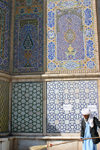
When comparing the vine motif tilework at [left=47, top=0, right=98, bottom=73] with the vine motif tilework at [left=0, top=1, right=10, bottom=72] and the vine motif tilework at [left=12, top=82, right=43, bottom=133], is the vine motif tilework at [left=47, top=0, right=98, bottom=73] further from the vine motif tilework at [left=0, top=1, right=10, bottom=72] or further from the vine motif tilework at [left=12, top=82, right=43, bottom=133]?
the vine motif tilework at [left=0, top=1, right=10, bottom=72]

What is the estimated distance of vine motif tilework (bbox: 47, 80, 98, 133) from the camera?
255 inches

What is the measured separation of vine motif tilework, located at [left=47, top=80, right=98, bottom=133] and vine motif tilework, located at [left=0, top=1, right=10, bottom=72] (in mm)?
1267

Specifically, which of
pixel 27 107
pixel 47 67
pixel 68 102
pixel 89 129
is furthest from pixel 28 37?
pixel 89 129

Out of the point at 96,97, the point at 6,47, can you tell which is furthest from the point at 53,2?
the point at 96,97

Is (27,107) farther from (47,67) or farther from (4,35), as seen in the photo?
(4,35)

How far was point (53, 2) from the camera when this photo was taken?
24.0 feet

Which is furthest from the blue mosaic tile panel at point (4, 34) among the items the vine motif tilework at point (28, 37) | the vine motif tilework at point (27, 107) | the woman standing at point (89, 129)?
the woman standing at point (89, 129)

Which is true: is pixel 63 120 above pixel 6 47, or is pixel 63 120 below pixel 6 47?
below

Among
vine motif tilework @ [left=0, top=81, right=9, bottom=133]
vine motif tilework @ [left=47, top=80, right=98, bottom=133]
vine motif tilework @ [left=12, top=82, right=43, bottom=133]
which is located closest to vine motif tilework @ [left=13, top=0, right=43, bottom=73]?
vine motif tilework @ [left=12, top=82, right=43, bottom=133]

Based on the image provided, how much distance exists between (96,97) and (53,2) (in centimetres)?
282

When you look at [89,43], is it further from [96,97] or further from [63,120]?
[63,120]

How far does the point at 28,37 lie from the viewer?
7.20 meters

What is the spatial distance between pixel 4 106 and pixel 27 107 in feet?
1.85

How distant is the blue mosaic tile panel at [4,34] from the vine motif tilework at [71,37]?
1068 millimetres
